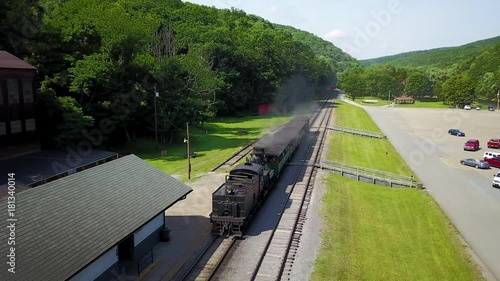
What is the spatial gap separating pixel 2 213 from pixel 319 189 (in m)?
23.9

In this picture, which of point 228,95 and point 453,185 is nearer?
point 453,185

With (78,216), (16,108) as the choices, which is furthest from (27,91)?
(78,216)

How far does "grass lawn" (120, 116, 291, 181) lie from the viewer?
128ft

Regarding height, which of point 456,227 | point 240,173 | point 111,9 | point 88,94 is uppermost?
point 111,9

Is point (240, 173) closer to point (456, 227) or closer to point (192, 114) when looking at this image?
point (456, 227)

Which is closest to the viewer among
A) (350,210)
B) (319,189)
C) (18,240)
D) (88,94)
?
(18,240)

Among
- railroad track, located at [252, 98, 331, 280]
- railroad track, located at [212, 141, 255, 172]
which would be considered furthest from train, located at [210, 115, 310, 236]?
railroad track, located at [212, 141, 255, 172]

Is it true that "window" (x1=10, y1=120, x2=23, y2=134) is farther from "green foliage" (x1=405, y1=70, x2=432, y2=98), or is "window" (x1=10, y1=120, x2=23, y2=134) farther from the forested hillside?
"green foliage" (x1=405, y1=70, x2=432, y2=98)

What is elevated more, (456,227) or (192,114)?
(192,114)

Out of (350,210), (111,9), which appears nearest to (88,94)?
(111,9)

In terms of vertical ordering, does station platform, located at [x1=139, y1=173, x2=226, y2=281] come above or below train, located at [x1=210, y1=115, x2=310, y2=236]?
below

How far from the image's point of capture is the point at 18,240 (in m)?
12.2

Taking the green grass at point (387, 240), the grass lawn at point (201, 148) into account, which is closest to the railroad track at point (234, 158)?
the grass lawn at point (201, 148)

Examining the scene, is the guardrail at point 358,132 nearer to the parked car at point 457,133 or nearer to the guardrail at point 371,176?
the parked car at point 457,133
